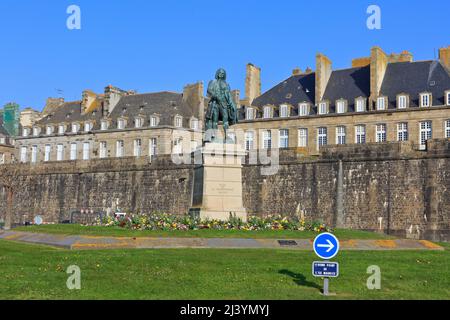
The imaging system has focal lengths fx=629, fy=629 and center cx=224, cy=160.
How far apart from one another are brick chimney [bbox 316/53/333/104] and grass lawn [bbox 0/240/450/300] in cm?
4803

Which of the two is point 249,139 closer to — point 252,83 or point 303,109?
point 252,83

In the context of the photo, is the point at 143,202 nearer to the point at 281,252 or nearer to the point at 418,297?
the point at 281,252

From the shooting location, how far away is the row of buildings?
62.3 meters

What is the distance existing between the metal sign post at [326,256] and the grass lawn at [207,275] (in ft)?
1.57

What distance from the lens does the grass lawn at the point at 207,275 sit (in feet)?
Answer: 42.3

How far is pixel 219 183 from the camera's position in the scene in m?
26.5

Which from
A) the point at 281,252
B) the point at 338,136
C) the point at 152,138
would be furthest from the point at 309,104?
the point at 281,252

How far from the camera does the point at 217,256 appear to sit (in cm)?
1877

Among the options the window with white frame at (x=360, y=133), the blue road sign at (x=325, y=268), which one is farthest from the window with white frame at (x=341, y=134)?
the blue road sign at (x=325, y=268)

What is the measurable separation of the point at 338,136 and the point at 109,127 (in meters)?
30.9

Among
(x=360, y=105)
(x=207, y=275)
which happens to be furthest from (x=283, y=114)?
(x=207, y=275)

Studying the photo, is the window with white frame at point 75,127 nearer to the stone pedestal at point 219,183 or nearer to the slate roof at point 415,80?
the slate roof at point 415,80

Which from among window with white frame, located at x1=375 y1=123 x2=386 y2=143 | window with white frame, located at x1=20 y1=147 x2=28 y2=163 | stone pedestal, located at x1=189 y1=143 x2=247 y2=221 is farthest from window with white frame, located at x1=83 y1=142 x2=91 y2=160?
stone pedestal, located at x1=189 y1=143 x2=247 y2=221

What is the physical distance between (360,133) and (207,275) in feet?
172
